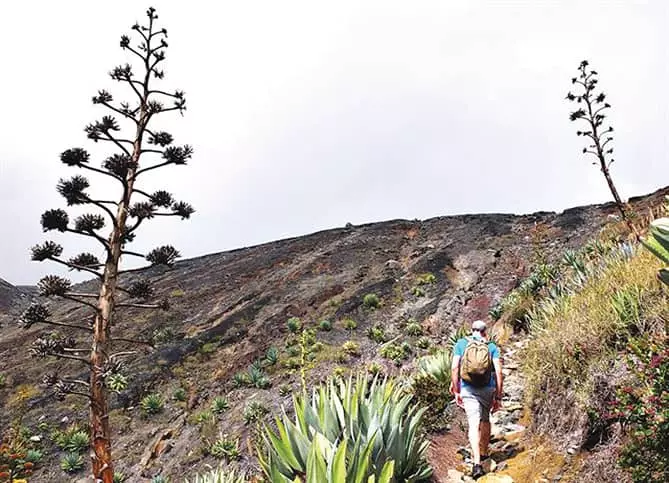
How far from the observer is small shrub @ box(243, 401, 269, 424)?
43.6ft

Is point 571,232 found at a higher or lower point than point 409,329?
higher

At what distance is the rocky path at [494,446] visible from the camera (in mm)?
5262

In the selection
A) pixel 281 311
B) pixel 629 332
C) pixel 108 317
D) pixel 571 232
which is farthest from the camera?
pixel 571 232

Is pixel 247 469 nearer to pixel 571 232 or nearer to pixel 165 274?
pixel 571 232

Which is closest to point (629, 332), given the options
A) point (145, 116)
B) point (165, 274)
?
point (145, 116)

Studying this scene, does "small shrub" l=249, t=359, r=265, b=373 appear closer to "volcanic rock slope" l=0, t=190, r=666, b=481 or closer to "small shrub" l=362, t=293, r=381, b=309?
"volcanic rock slope" l=0, t=190, r=666, b=481

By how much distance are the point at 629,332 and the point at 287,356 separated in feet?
45.5

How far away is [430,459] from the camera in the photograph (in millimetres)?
5789

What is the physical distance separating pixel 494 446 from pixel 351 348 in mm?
10971

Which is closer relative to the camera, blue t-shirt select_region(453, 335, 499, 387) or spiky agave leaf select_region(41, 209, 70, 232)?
spiky agave leaf select_region(41, 209, 70, 232)

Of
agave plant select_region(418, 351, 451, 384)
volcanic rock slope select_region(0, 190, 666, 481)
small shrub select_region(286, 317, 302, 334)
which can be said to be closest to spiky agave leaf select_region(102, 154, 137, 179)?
agave plant select_region(418, 351, 451, 384)

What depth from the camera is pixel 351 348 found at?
1684 cm

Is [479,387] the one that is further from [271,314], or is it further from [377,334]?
[271,314]

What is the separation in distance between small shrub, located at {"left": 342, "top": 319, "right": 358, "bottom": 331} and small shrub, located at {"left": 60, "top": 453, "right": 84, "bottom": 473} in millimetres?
9890
